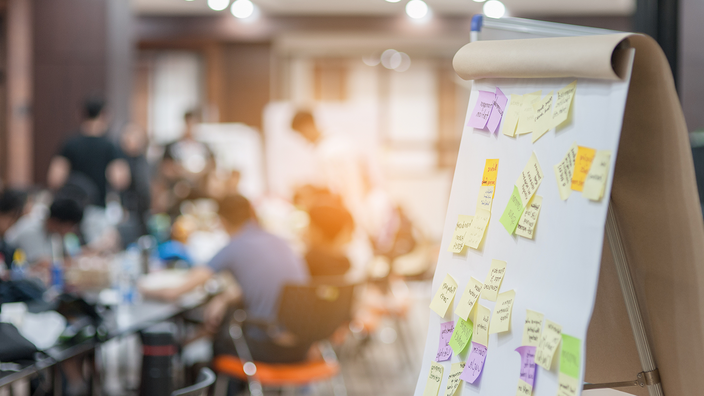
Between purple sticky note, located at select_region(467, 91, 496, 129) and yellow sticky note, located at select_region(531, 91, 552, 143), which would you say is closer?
yellow sticky note, located at select_region(531, 91, 552, 143)

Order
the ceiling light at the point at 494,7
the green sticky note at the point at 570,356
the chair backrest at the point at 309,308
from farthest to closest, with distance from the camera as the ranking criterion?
the ceiling light at the point at 494,7 → the chair backrest at the point at 309,308 → the green sticky note at the point at 570,356

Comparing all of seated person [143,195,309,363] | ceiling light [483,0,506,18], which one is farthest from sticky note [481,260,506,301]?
ceiling light [483,0,506,18]

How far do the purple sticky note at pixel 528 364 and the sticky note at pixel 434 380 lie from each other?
23 centimetres

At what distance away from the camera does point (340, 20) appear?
359 inches

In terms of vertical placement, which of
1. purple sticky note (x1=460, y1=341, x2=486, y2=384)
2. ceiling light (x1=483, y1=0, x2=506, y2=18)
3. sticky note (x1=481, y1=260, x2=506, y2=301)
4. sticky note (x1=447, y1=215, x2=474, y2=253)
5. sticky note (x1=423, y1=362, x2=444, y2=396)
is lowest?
sticky note (x1=423, y1=362, x2=444, y2=396)

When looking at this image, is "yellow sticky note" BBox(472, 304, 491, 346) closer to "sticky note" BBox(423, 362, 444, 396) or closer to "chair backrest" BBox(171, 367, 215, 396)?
"sticky note" BBox(423, 362, 444, 396)

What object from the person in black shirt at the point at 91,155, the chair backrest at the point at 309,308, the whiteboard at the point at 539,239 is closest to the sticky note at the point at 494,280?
the whiteboard at the point at 539,239

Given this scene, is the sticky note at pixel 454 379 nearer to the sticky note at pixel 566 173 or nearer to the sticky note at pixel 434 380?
the sticky note at pixel 434 380

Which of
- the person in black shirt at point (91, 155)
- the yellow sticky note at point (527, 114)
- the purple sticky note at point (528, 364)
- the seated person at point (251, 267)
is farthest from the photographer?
the person in black shirt at point (91, 155)

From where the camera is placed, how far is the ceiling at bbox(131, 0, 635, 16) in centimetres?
841

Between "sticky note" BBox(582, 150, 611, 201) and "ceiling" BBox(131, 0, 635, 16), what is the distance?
7.60m

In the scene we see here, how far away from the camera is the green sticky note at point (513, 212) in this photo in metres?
1.17

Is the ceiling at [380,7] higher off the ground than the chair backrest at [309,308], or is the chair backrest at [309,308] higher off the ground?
the ceiling at [380,7]

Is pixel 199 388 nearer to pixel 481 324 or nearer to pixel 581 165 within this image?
pixel 481 324
